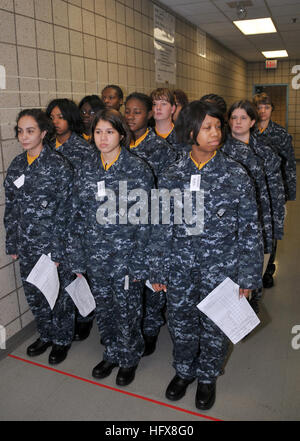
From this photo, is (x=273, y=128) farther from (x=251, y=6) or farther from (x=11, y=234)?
(x=11, y=234)

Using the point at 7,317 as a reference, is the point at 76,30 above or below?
above

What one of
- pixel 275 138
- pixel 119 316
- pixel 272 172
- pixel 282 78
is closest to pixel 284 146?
pixel 275 138

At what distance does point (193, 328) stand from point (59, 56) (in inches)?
91.9

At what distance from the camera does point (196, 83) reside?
21.0 feet

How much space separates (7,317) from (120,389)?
970mm

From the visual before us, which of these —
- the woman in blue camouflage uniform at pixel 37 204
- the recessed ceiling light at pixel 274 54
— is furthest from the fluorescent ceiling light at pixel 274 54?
the woman in blue camouflage uniform at pixel 37 204

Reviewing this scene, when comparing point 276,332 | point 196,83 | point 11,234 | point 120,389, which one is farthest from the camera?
point 196,83

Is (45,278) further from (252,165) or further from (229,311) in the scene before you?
(252,165)

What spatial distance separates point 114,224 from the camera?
2123 mm

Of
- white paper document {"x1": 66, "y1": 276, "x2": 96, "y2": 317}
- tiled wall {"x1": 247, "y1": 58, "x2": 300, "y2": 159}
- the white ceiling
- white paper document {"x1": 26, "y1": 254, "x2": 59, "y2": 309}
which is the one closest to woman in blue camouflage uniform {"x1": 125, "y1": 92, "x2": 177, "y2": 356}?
white paper document {"x1": 66, "y1": 276, "x2": 96, "y2": 317}

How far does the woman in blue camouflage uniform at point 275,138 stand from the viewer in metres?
3.72

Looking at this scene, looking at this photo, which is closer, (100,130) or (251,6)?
(100,130)
